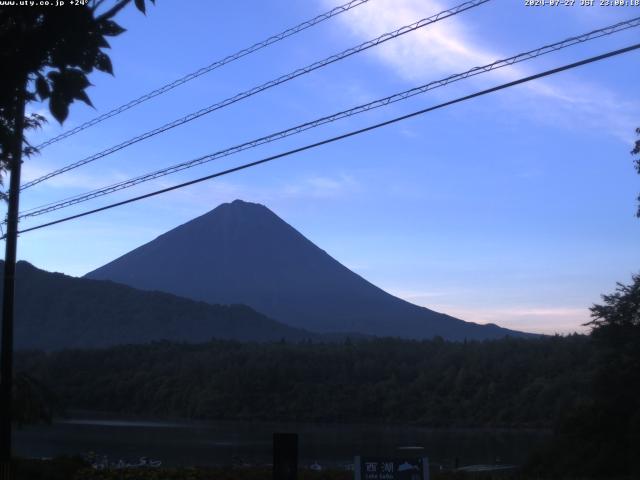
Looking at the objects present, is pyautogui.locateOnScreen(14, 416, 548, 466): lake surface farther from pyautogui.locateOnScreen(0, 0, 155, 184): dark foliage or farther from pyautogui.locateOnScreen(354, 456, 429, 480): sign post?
pyautogui.locateOnScreen(0, 0, 155, 184): dark foliage

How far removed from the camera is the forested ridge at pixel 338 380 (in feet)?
258

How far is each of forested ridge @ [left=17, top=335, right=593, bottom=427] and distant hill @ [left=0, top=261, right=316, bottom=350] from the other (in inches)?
2086

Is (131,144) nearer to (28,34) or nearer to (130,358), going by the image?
(28,34)

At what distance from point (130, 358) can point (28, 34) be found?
109337 mm

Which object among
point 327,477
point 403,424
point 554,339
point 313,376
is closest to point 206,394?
point 313,376

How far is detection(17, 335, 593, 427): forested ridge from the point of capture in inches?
3093

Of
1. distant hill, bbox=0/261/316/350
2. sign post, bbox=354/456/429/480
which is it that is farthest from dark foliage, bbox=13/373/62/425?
distant hill, bbox=0/261/316/350

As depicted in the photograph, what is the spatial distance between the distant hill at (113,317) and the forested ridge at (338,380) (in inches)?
2086

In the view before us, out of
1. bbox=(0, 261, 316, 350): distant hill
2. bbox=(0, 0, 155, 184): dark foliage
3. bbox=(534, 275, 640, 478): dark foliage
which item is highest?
bbox=(0, 261, 316, 350): distant hill

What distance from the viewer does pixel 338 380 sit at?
9656cm

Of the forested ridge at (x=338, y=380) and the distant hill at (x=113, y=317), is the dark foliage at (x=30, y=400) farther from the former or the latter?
the distant hill at (x=113, y=317)

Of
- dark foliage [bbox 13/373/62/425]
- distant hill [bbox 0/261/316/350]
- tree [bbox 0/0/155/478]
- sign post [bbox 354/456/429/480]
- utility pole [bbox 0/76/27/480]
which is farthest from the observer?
distant hill [bbox 0/261/316/350]

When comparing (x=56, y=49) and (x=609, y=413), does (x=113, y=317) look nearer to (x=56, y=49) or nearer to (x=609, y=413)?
(x=609, y=413)

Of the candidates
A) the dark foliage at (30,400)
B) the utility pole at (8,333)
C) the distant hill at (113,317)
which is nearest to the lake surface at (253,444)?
the dark foliage at (30,400)
